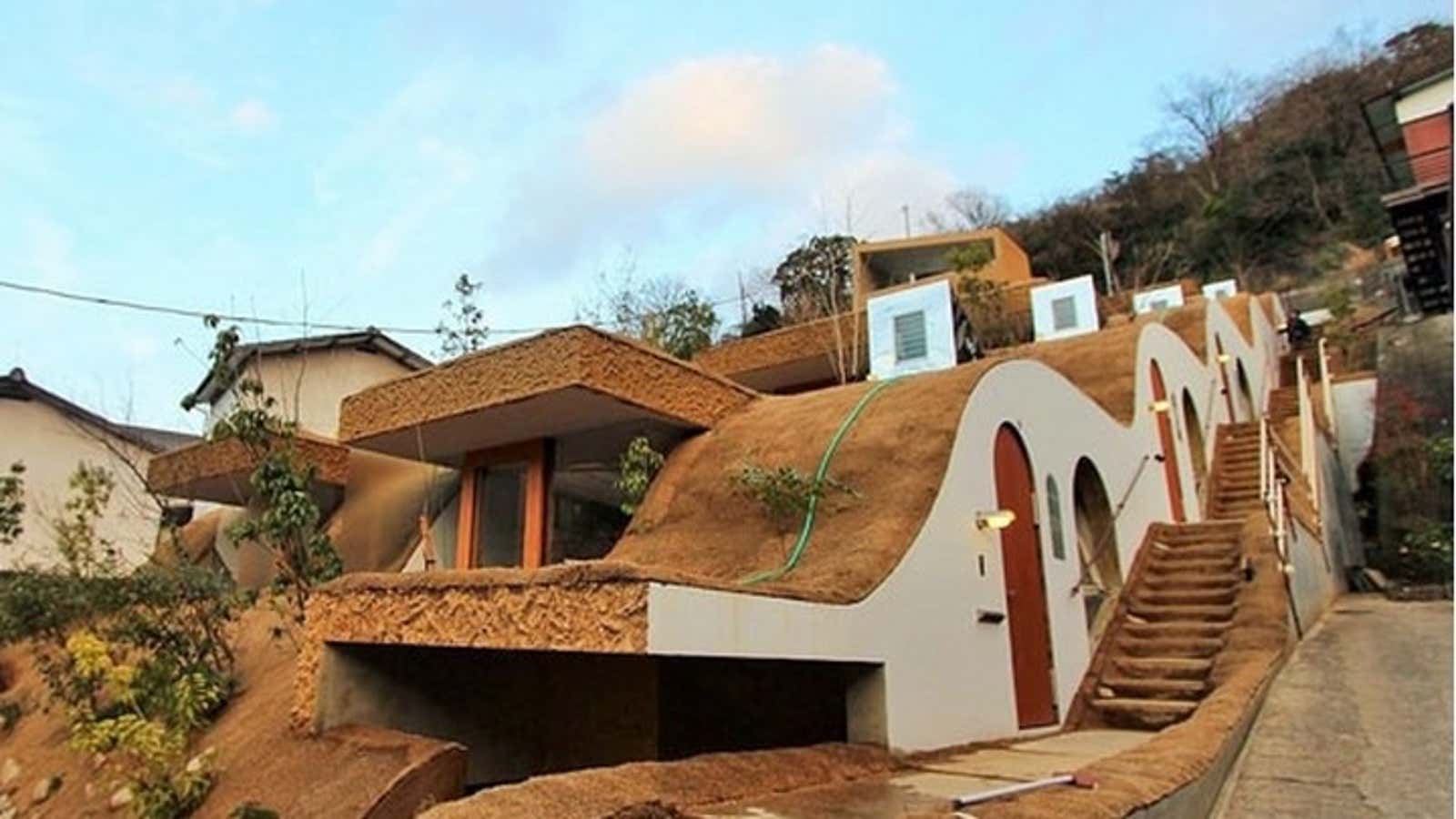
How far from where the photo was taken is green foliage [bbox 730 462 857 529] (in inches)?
316

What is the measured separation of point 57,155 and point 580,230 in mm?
12448

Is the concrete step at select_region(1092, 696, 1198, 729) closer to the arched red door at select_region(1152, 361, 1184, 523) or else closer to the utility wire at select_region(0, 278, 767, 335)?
the arched red door at select_region(1152, 361, 1184, 523)

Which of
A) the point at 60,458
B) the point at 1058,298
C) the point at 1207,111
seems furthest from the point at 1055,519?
the point at 1207,111

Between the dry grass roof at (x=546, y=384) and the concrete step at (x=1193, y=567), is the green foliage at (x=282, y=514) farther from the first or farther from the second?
the concrete step at (x=1193, y=567)

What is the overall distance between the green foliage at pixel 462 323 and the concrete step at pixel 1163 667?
9.94 meters

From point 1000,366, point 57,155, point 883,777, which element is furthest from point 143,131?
point 883,777

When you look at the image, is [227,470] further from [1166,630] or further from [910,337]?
[1166,630]

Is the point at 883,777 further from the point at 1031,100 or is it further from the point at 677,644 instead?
the point at 1031,100

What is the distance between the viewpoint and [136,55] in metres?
10.9

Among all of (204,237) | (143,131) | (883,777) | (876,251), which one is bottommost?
(883,777)

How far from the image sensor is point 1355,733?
7.37 meters

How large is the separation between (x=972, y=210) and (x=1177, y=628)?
1525 inches

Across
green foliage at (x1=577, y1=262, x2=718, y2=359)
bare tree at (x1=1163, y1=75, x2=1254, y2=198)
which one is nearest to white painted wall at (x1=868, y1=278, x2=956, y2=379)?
green foliage at (x1=577, y1=262, x2=718, y2=359)

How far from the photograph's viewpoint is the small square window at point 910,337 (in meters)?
17.0
